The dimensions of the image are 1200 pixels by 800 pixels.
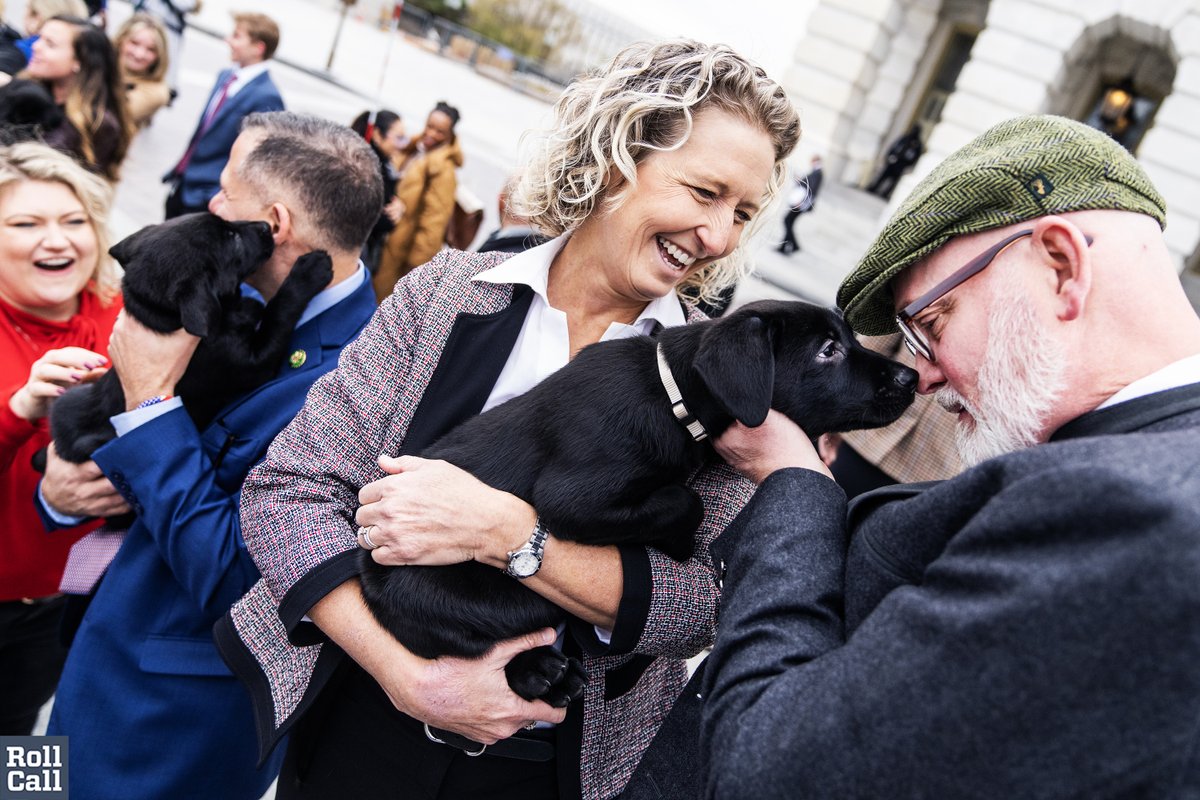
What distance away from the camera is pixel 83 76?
6.30 meters

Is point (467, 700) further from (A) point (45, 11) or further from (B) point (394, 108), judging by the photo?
(B) point (394, 108)

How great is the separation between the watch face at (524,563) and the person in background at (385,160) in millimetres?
5628

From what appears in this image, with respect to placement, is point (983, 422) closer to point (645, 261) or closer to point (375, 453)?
point (645, 261)

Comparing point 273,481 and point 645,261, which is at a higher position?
point 645,261

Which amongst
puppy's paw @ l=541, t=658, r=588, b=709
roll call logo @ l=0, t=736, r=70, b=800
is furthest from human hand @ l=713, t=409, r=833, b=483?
roll call logo @ l=0, t=736, r=70, b=800

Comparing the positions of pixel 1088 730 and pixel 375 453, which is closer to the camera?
pixel 1088 730

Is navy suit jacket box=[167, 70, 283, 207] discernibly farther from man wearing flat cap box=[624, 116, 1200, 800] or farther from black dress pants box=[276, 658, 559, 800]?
man wearing flat cap box=[624, 116, 1200, 800]

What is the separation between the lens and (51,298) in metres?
3.08

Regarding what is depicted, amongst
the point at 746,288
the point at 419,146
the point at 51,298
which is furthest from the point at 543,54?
the point at 51,298

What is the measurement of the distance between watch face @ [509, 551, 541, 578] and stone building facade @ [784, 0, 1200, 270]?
16.5 metres

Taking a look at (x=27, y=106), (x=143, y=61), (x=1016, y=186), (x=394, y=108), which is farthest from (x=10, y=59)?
(x=394, y=108)

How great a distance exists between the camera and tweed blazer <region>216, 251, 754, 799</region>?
1895 millimetres

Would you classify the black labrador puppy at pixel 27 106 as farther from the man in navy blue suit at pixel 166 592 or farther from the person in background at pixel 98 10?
the person in background at pixel 98 10

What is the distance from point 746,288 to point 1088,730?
15333 millimetres
